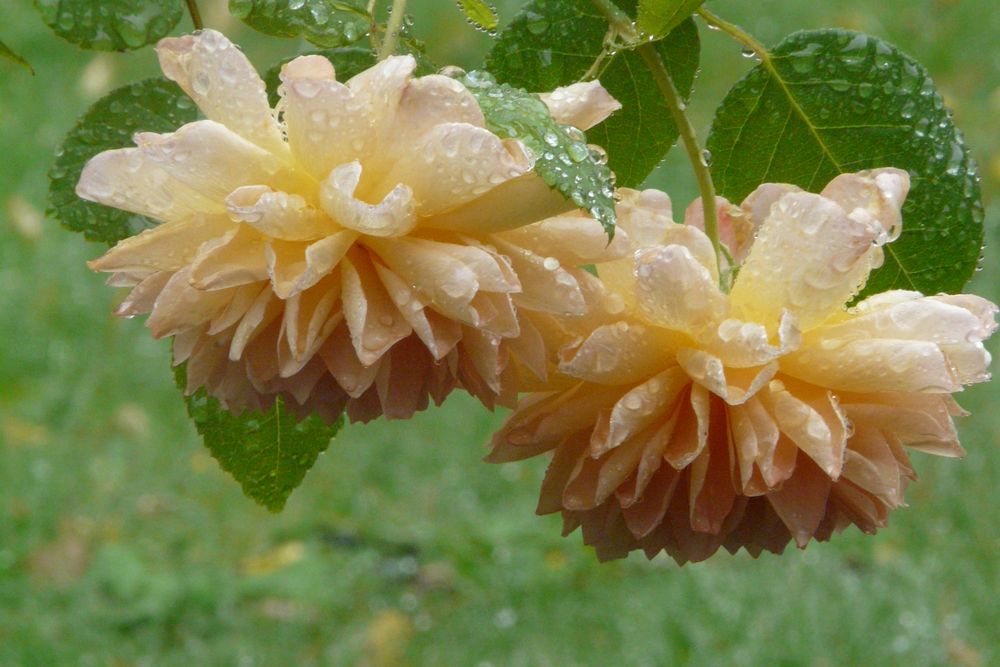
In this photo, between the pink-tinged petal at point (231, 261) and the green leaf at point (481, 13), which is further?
the green leaf at point (481, 13)

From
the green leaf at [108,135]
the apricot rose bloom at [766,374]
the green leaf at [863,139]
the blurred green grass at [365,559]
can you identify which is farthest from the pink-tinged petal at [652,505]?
the blurred green grass at [365,559]

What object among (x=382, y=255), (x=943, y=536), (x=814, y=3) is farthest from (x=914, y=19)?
(x=382, y=255)

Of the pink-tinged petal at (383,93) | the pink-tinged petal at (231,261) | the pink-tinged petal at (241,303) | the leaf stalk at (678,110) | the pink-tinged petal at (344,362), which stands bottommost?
the pink-tinged petal at (344,362)

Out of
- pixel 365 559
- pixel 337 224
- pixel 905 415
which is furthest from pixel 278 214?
pixel 365 559

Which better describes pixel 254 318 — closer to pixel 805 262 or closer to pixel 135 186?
pixel 135 186

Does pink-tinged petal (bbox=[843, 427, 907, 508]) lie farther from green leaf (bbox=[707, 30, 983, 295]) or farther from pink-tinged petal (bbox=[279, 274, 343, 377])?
pink-tinged petal (bbox=[279, 274, 343, 377])

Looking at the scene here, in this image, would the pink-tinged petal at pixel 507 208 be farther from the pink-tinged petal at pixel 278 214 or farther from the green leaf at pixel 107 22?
the green leaf at pixel 107 22
